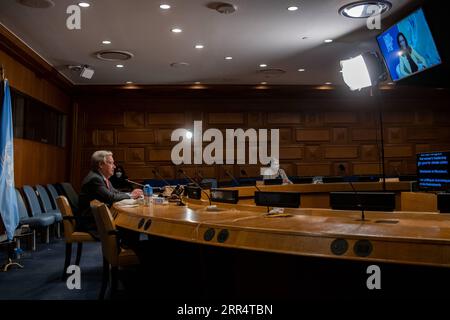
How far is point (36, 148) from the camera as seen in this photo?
23.7 feet

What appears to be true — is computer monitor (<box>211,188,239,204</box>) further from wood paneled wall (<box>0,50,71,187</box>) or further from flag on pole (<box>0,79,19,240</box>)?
wood paneled wall (<box>0,50,71,187</box>)

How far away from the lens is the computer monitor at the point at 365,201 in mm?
2098

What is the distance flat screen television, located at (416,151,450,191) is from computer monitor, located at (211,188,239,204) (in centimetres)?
236

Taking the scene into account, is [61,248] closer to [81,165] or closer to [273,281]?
[81,165]

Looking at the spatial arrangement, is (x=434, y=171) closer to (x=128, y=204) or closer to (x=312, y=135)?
(x=128, y=204)

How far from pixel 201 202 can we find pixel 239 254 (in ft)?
4.26

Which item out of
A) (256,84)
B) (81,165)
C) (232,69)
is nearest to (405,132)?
(256,84)

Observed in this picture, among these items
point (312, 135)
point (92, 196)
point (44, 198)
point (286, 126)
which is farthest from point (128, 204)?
point (312, 135)

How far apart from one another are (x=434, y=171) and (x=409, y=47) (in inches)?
72.8

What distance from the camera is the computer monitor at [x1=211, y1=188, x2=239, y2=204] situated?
10.2 feet

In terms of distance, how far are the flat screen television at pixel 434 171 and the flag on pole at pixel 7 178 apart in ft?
15.8

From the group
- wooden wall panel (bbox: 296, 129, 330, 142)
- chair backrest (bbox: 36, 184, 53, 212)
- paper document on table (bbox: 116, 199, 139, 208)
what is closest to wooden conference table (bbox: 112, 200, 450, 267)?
paper document on table (bbox: 116, 199, 139, 208)

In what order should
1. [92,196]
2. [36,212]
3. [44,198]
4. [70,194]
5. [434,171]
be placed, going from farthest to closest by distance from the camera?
[70,194], [44,198], [36,212], [434,171], [92,196]

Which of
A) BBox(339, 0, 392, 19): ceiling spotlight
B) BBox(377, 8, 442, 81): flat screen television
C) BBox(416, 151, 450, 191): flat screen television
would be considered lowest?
BBox(416, 151, 450, 191): flat screen television
